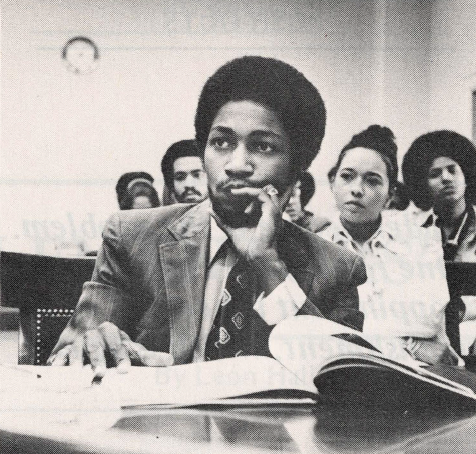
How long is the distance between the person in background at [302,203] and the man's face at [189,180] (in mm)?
126

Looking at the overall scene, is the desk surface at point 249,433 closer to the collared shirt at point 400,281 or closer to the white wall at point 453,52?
the collared shirt at point 400,281

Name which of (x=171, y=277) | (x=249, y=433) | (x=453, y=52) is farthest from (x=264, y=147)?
(x=249, y=433)

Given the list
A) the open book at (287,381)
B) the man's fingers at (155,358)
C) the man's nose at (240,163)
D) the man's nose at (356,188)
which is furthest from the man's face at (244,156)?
the open book at (287,381)

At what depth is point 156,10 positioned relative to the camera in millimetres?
877

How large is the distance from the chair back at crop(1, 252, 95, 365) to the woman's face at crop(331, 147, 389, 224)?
15.0 inches

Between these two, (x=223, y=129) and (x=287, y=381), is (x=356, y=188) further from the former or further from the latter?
(x=287, y=381)

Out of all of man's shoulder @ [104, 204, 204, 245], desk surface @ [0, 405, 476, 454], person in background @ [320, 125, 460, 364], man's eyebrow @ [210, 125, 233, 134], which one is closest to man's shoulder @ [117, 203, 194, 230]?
man's shoulder @ [104, 204, 204, 245]

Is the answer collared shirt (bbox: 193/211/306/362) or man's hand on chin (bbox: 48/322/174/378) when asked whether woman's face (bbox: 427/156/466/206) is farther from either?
man's hand on chin (bbox: 48/322/174/378)

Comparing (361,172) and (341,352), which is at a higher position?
(361,172)

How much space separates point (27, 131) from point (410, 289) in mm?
615

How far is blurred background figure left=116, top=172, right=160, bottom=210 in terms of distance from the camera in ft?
2.87

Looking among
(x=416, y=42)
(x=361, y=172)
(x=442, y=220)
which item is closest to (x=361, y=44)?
(x=416, y=42)

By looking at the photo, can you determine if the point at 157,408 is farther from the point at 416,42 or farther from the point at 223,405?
the point at 416,42

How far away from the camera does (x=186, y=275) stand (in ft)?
2.69
